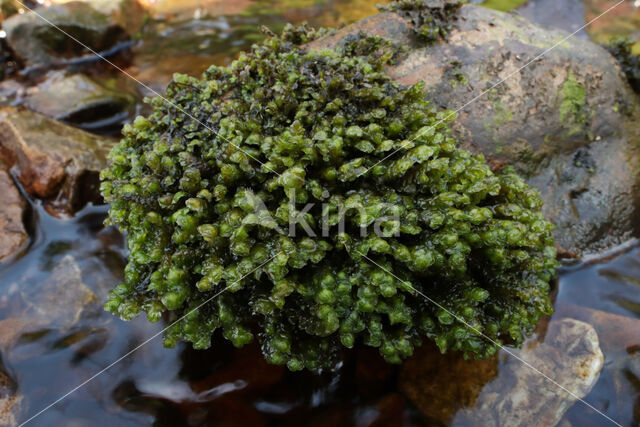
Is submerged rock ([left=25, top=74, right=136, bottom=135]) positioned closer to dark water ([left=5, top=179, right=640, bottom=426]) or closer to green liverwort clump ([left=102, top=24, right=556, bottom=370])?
dark water ([left=5, top=179, right=640, bottom=426])

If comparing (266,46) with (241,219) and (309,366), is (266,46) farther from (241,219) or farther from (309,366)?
(309,366)

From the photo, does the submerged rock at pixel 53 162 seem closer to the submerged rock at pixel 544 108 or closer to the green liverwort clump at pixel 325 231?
the green liverwort clump at pixel 325 231

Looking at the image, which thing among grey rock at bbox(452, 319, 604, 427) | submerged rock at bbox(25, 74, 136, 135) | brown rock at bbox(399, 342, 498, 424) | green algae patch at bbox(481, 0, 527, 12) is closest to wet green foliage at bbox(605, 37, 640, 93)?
grey rock at bbox(452, 319, 604, 427)

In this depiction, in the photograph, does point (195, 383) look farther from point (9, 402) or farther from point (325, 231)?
point (325, 231)

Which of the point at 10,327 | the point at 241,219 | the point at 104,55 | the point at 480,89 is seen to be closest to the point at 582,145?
the point at 480,89

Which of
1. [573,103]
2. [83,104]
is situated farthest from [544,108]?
[83,104]
